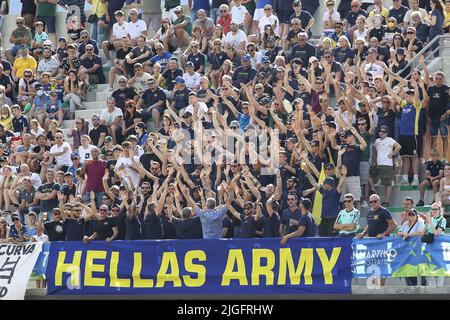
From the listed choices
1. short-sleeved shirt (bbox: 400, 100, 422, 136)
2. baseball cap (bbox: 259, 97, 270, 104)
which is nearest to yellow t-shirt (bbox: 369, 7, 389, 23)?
baseball cap (bbox: 259, 97, 270, 104)

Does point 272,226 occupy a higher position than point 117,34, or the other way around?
point 117,34

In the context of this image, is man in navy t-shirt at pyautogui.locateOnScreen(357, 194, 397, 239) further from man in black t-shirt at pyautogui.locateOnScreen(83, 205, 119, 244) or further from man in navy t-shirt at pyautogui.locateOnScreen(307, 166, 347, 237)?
man in black t-shirt at pyautogui.locateOnScreen(83, 205, 119, 244)

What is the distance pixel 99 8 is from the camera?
32.0m

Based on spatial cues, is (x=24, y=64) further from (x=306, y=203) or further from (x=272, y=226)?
Answer: (x=306, y=203)

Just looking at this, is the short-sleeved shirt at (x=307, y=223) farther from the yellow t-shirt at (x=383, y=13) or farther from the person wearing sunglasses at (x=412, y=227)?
the yellow t-shirt at (x=383, y=13)

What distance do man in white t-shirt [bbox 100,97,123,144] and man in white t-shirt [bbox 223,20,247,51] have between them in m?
2.51

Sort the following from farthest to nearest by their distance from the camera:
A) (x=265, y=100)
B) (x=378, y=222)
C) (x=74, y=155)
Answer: (x=74, y=155) → (x=265, y=100) → (x=378, y=222)

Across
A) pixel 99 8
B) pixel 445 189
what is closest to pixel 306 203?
pixel 445 189

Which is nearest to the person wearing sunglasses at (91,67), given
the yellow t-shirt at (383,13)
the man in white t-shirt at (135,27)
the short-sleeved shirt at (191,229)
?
the man in white t-shirt at (135,27)

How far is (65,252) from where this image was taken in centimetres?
2481

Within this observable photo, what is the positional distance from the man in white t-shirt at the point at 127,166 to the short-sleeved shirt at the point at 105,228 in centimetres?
155

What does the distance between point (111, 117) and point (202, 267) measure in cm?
549

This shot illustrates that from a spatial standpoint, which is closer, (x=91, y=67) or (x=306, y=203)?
(x=306, y=203)
